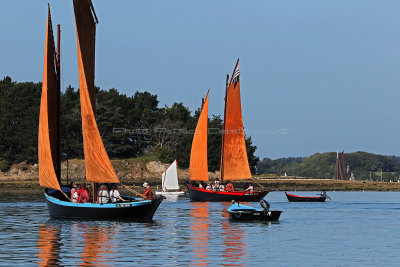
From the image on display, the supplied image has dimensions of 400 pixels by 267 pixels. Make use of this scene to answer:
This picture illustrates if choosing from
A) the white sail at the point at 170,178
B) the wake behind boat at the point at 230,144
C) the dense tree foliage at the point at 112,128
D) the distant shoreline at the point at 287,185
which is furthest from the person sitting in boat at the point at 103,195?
the dense tree foliage at the point at 112,128

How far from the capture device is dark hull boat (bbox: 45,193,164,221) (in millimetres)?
54375

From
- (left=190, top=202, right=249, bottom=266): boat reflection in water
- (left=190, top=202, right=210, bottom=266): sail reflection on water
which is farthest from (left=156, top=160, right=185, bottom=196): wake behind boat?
(left=190, top=202, right=249, bottom=266): boat reflection in water

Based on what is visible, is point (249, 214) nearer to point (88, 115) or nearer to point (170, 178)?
point (88, 115)

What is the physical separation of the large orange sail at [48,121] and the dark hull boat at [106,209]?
1.61 metres

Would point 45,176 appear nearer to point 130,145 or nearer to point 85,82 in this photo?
point 85,82

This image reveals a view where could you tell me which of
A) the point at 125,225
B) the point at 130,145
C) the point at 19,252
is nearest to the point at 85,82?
the point at 125,225

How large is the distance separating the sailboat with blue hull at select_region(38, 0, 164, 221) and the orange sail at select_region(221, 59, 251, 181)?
3649cm

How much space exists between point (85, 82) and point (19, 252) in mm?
18396

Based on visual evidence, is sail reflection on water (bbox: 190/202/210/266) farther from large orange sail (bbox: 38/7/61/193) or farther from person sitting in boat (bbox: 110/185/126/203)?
large orange sail (bbox: 38/7/61/193)

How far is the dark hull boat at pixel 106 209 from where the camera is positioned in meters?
54.4

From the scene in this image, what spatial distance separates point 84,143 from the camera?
5481cm

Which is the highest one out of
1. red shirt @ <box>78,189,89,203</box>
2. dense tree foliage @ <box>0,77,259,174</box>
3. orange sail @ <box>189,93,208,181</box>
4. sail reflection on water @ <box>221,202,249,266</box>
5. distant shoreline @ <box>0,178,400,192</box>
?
dense tree foliage @ <box>0,77,259,174</box>

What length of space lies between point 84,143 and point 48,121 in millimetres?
3891

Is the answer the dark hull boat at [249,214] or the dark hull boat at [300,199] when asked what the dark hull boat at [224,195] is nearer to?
the dark hull boat at [300,199]
